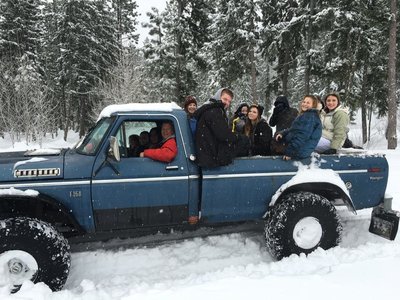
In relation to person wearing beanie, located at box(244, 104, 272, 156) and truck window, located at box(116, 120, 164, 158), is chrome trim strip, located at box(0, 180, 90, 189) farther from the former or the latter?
person wearing beanie, located at box(244, 104, 272, 156)

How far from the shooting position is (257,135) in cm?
575

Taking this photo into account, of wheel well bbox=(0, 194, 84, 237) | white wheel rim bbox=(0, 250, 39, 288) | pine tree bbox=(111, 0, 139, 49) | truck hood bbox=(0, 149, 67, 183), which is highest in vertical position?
pine tree bbox=(111, 0, 139, 49)

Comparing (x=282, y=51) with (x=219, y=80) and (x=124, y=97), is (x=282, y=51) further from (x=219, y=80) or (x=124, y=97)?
(x=124, y=97)

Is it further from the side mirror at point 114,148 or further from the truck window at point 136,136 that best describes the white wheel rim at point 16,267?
the truck window at point 136,136

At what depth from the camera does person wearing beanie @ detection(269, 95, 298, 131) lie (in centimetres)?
627

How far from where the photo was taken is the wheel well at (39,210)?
405 centimetres

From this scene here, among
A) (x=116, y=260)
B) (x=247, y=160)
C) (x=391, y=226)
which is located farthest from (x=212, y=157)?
(x=391, y=226)

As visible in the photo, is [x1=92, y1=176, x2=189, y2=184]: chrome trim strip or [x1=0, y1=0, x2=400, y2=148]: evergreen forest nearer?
[x1=92, y1=176, x2=189, y2=184]: chrome trim strip

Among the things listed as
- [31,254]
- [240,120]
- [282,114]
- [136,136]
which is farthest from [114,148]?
[282,114]

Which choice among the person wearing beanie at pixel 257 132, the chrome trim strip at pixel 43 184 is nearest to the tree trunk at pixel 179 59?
the person wearing beanie at pixel 257 132

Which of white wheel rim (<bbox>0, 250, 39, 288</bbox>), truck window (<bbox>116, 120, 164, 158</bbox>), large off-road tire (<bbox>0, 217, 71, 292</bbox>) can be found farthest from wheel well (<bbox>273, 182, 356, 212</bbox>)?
white wheel rim (<bbox>0, 250, 39, 288</bbox>)

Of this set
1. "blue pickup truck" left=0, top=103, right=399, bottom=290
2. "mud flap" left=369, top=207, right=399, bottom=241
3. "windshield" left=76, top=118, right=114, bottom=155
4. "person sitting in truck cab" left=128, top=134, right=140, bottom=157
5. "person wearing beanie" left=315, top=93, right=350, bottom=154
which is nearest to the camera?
"blue pickup truck" left=0, top=103, right=399, bottom=290

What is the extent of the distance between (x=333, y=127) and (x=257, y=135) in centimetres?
128

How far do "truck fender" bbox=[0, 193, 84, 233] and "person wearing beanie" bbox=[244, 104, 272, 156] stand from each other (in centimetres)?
263
